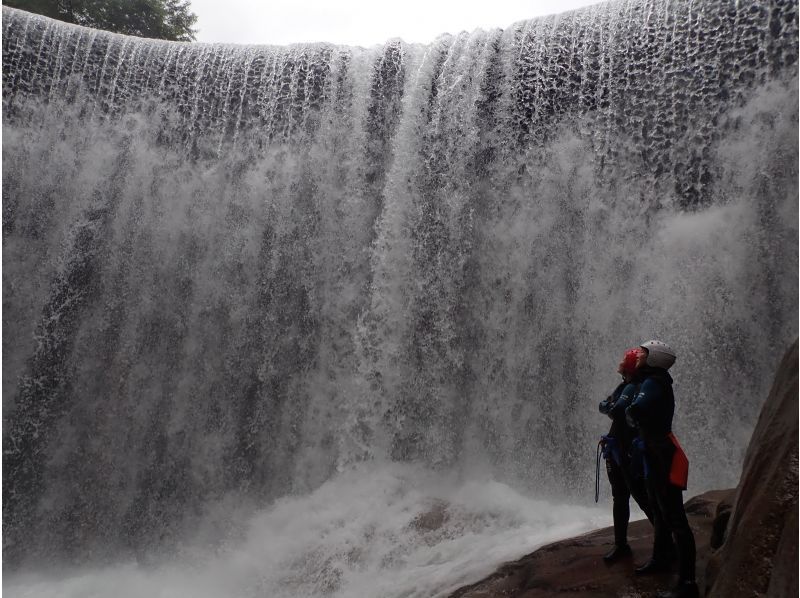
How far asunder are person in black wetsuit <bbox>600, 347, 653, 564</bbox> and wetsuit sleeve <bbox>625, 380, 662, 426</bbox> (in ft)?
0.47

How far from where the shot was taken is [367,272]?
25.8ft

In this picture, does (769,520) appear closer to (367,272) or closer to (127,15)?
(367,272)

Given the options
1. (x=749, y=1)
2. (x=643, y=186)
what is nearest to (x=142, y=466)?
(x=643, y=186)

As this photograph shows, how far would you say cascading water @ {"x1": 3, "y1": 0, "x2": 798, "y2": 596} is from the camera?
653 cm

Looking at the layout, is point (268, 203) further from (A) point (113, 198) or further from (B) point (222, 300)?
(A) point (113, 198)

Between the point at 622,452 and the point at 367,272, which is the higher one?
the point at 367,272

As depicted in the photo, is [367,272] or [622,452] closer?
[622,452]

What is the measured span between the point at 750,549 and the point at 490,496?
13.7ft

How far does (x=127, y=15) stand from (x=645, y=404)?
17.2 meters

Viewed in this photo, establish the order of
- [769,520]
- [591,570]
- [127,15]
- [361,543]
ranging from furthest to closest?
[127,15] < [361,543] < [591,570] < [769,520]

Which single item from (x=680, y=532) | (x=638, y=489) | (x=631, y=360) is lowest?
(x=680, y=532)

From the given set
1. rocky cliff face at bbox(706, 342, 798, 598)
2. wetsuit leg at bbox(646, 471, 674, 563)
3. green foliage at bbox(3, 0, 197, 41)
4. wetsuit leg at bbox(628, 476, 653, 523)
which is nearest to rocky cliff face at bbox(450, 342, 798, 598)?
rocky cliff face at bbox(706, 342, 798, 598)

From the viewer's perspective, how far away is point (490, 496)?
6621mm

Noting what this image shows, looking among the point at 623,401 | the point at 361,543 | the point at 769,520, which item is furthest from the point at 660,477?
the point at 361,543
